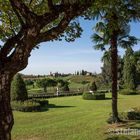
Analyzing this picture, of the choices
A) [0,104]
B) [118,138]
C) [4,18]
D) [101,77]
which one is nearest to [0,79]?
[0,104]

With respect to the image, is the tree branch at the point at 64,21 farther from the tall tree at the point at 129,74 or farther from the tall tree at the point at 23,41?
the tall tree at the point at 129,74

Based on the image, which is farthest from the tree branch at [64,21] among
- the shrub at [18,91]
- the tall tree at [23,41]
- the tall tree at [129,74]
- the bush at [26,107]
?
the tall tree at [129,74]

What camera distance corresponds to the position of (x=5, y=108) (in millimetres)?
10148

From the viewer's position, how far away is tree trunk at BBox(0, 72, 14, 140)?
10023 millimetres

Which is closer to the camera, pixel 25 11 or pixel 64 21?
pixel 25 11

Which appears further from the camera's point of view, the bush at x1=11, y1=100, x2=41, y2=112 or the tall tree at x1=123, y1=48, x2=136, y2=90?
the tall tree at x1=123, y1=48, x2=136, y2=90

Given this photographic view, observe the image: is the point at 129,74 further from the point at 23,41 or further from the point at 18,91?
the point at 23,41

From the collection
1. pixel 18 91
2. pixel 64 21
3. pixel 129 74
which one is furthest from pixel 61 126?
pixel 129 74

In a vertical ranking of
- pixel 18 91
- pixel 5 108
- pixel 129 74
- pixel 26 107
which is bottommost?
pixel 26 107

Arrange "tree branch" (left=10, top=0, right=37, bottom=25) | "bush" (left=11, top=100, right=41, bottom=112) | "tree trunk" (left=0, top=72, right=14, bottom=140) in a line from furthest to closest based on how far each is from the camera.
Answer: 1. "bush" (left=11, top=100, right=41, bottom=112)
2. "tree branch" (left=10, top=0, right=37, bottom=25)
3. "tree trunk" (left=0, top=72, right=14, bottom=140)

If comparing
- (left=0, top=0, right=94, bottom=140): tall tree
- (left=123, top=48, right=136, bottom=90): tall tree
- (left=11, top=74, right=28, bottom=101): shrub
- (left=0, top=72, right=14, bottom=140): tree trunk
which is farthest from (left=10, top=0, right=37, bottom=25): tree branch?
(left=123, top=48, right=136, bottom=90): tall tree

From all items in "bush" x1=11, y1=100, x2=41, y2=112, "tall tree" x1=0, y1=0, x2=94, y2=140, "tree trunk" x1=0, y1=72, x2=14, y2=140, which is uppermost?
"tall tree" x1=0, y1=0, x2=94, y2=140

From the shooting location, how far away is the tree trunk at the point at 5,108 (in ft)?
32.9

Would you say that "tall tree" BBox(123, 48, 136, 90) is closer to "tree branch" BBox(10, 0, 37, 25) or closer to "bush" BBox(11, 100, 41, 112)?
"bush" BBox(11, 100, 41, 112)
